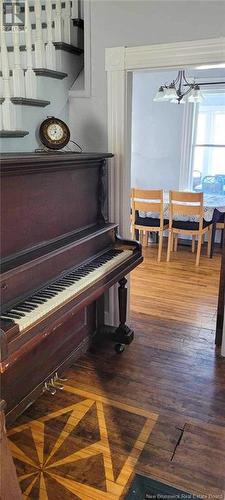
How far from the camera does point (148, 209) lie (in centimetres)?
478

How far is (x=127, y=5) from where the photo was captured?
95.3 inches

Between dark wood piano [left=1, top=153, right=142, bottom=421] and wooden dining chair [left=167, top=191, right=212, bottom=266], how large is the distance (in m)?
2.03

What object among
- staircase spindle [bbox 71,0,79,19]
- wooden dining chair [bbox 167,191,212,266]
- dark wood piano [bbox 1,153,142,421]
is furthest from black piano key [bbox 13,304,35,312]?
wooden dining chair [bbox 167,191,212,266]

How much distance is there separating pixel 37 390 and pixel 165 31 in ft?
7.29

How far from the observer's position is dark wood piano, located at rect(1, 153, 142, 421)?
1.67 metres

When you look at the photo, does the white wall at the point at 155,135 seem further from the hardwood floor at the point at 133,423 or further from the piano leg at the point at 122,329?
the piano leg at the point at 122,329

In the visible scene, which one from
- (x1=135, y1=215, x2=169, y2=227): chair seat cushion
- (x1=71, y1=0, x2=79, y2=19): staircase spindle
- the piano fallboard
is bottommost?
(x1=135, y1=215, x2=169, y2=227): chair seat cushion

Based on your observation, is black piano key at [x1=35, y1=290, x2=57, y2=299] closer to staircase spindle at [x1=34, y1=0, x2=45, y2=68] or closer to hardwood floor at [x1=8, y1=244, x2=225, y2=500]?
hardwood floor at [x1=8, y1=244, x2=225, y2=500]

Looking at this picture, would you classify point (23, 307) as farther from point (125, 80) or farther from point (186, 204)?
point (186, 204)

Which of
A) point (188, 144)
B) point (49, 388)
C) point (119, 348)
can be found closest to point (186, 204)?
point (188, 144)

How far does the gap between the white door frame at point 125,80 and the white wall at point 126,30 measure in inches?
1.9

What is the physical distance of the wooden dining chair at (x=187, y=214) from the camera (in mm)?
4555

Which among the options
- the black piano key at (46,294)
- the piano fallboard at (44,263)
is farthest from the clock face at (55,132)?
the black piano key at (46,294)

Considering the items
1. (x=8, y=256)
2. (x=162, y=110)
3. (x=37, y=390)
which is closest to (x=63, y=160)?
(x=8, y=256)
